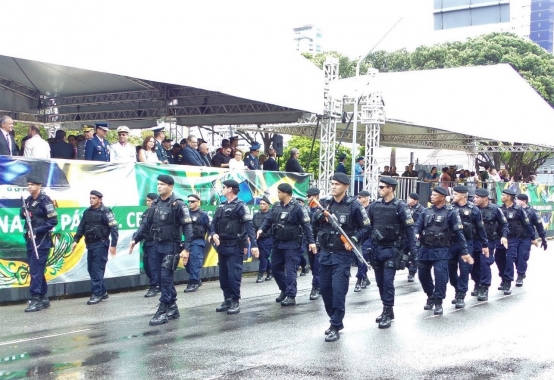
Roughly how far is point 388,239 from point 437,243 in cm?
136

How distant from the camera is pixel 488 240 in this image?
11.9 meters

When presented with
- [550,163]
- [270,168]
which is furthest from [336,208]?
[550,163]

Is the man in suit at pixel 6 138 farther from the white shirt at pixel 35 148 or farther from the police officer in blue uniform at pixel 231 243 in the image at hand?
the police officer in blue uniform at pixel 231 243

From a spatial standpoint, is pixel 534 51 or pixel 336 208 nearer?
pixel 336 208

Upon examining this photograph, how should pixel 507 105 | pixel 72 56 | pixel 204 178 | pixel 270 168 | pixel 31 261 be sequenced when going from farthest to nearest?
1. pixel 507 105
2. pixel 270 168
3. pixel 204 178
4. pixel 72 56
5. pixel 31 261

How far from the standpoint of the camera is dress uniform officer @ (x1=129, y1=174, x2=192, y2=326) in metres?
8.53

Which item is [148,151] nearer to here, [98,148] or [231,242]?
[98,148]

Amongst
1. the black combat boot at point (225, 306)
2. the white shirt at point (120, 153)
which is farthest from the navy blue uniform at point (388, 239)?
the white shirt at point (120, 153)

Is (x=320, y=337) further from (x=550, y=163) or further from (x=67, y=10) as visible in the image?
(x=550, y=163)

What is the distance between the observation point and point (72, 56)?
10758mm

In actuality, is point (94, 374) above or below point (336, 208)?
below

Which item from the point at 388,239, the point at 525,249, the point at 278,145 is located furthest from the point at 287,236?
the point at 278,145

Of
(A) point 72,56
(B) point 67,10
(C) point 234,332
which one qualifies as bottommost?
(C) point 234,332

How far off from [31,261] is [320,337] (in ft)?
15.2
